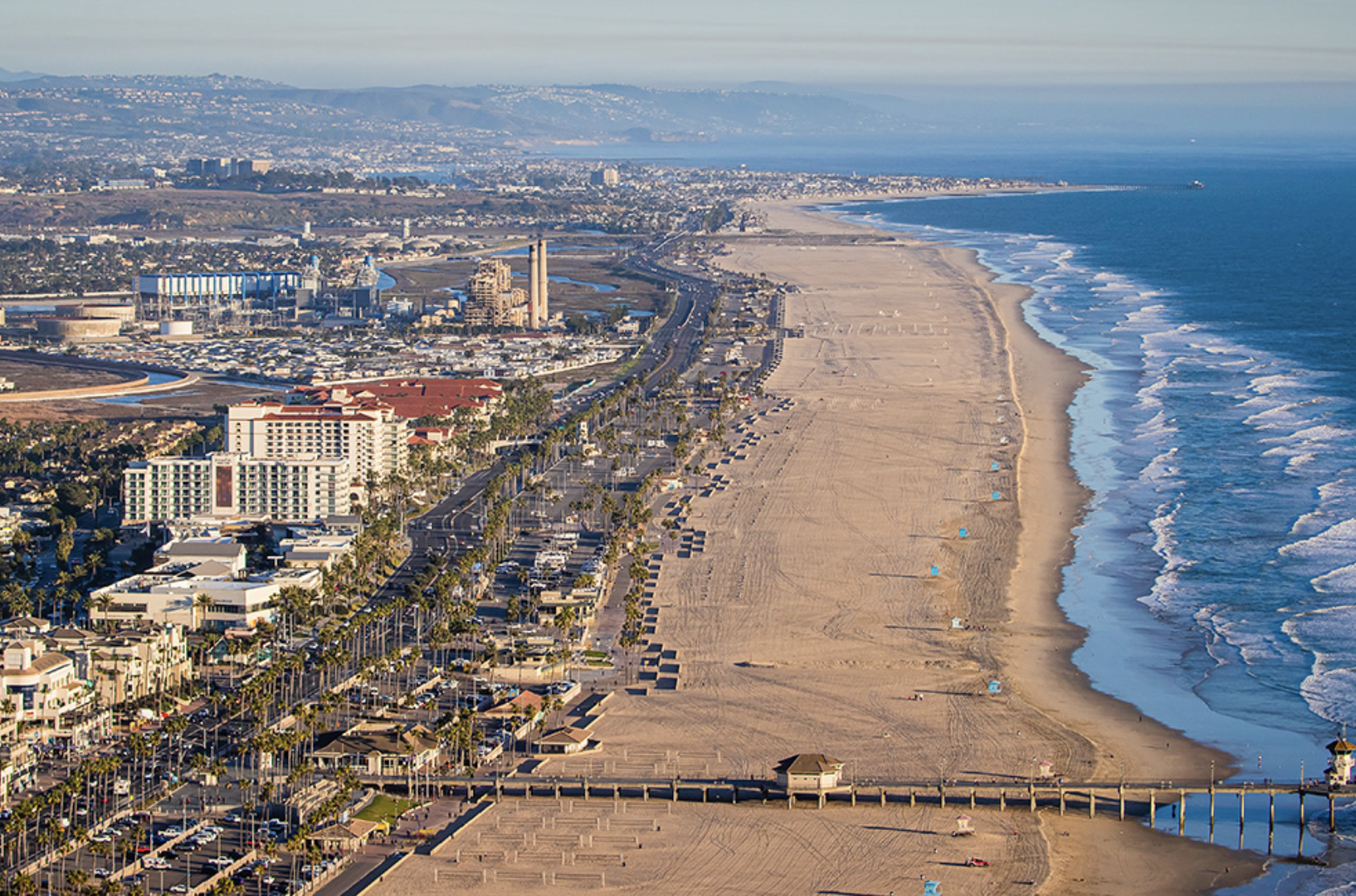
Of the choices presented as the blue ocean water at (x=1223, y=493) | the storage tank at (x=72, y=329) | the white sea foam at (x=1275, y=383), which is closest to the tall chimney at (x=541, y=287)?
the storage tank at (x=72, y=329)

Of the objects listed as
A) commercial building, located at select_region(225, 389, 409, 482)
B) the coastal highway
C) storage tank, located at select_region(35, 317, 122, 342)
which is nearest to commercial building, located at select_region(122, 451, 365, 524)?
commercial building, located at select_region(225, 389, 409, 482)

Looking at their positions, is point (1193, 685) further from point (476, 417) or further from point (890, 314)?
point (890, 314)

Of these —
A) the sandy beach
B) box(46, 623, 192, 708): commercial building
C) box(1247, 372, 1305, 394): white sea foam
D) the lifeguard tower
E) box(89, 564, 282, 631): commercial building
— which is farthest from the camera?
box(1247, 372, 1305, 394): white sea foam

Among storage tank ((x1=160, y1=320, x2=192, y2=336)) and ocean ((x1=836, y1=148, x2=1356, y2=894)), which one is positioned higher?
ocean ((x1=836, y1=148, x2=1356, y2=894))

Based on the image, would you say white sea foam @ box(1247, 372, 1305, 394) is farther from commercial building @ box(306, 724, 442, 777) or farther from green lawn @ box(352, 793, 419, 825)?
green lawn @ box(352, 793, 419, 825)

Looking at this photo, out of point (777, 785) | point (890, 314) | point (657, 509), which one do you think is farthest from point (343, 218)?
point (777, 785)

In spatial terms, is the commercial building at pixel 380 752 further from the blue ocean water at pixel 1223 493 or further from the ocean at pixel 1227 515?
the blue ocean water at pixel 1223 493

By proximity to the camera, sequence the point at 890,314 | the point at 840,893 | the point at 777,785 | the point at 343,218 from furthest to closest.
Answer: the point at 343,218 < the point at 890,314 < the point at 777,785 < the point at 840,893
